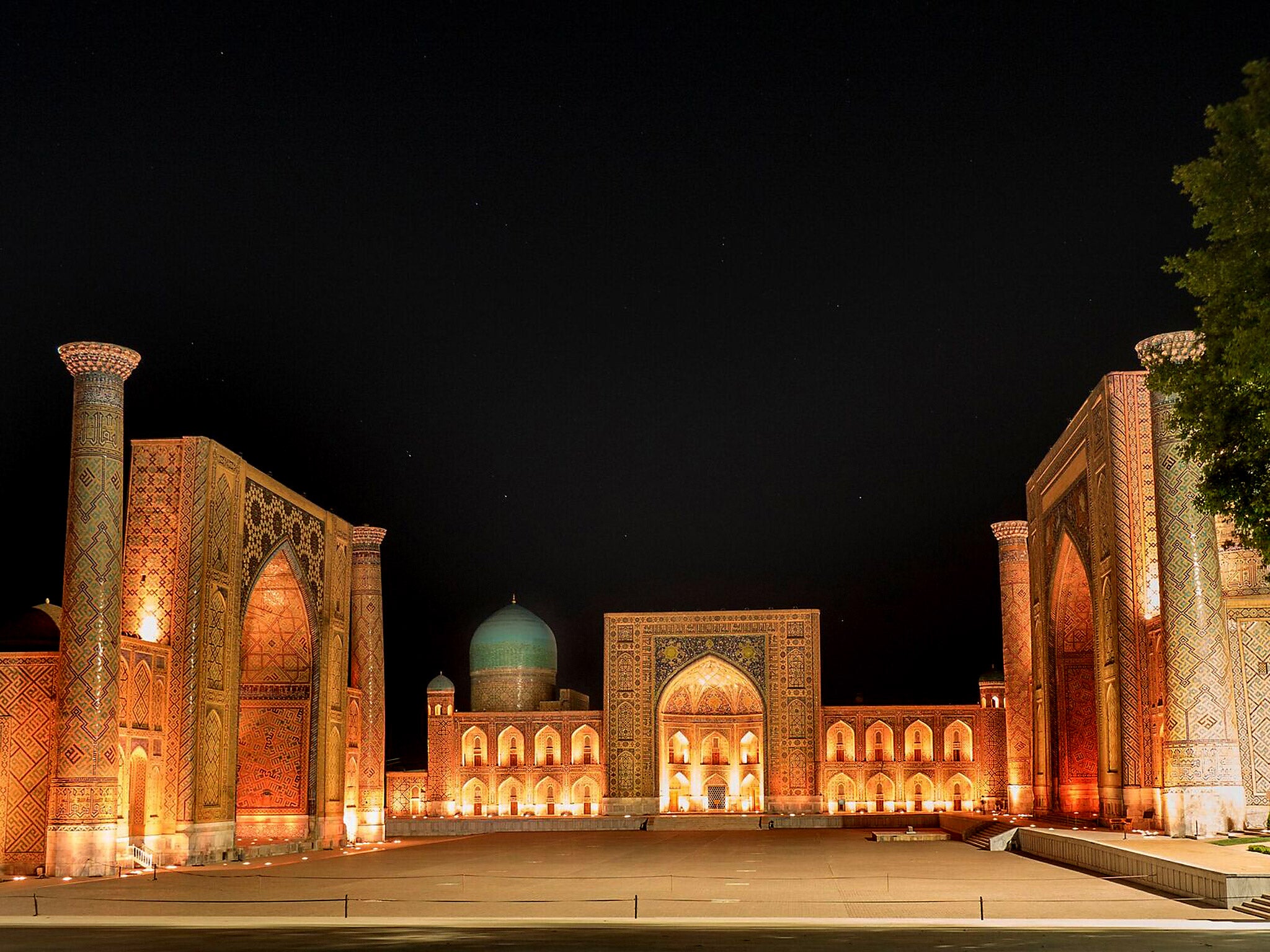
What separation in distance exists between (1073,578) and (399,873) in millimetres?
13368

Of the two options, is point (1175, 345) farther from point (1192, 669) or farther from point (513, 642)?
point (513, 642)

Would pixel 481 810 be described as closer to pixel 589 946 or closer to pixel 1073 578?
pixel 1073 578

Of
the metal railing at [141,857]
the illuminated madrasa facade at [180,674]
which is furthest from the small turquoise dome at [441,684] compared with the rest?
the metal railing at [141,857]

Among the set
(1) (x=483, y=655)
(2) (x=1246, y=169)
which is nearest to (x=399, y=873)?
(2) (x=1246, y=169)

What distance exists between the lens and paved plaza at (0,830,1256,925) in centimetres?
1242

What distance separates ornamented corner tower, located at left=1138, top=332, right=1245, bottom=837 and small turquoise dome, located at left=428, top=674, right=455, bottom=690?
25.7 metres

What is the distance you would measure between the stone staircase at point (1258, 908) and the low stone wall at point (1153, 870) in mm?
87

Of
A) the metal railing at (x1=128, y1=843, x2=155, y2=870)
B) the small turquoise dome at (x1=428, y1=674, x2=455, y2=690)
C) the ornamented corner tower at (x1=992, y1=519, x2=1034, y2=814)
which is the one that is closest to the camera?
the metal railing at (x1=128, y1=843, x2=155, y2=870)

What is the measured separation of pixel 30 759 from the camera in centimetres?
1791

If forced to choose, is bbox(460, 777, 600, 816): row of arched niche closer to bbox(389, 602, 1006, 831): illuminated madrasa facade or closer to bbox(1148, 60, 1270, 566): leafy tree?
bbox(389, 602, 1006, 831): illuminated madrasa facade

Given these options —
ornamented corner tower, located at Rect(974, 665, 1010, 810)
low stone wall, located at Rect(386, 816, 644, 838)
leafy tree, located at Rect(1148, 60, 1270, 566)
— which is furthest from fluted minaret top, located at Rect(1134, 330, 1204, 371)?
low stone wall, located at Rect(386, 816, 644, 838)

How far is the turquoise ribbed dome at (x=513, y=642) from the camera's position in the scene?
4234 centimetres

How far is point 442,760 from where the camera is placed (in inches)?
1582

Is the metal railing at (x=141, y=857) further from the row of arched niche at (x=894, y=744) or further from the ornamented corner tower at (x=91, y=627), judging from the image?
the row of arched niche at (x=894, y=744)
